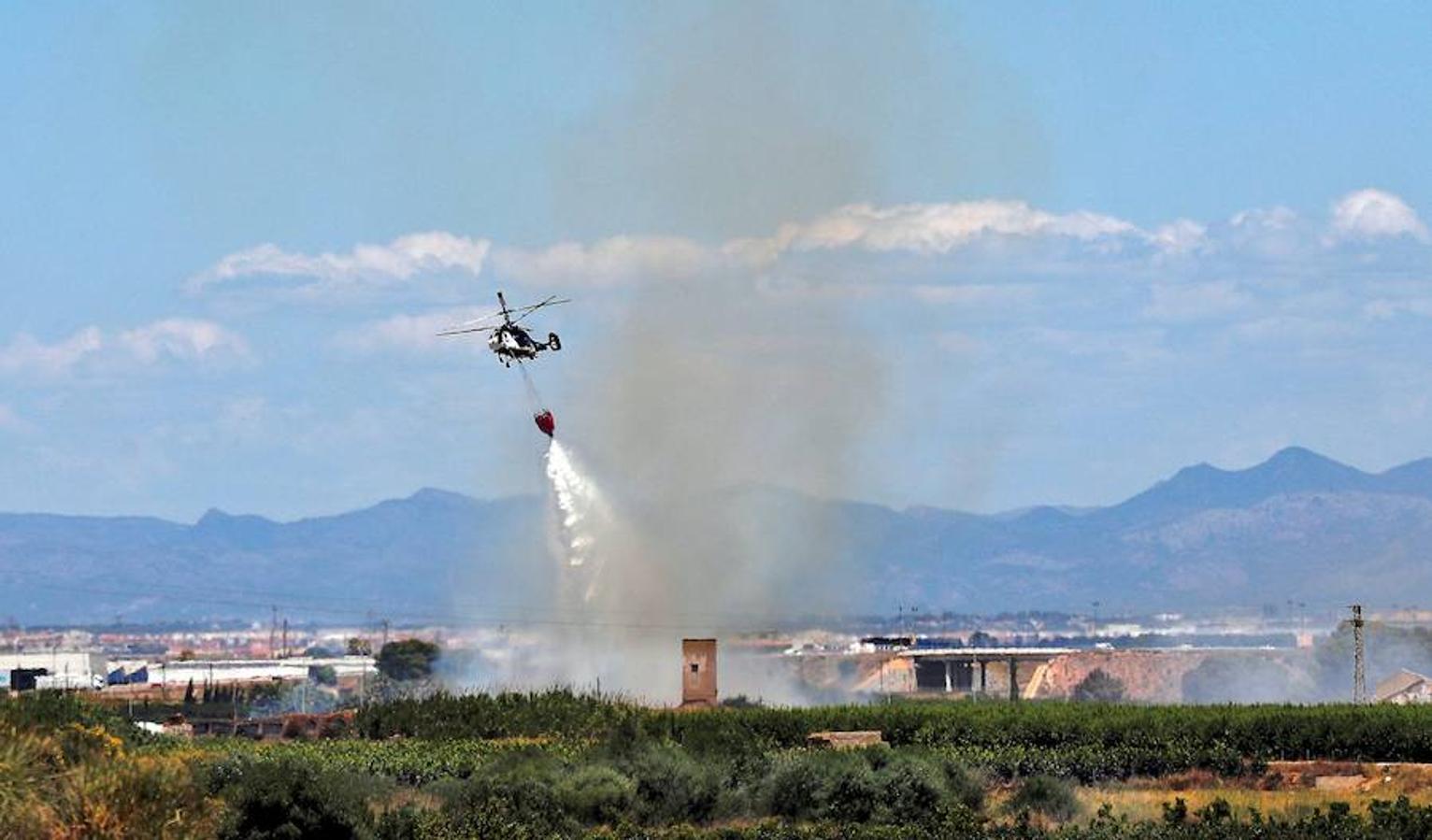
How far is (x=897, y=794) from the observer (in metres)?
55.2

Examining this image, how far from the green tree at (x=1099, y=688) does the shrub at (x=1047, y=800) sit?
78.2m

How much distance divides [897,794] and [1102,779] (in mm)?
11232

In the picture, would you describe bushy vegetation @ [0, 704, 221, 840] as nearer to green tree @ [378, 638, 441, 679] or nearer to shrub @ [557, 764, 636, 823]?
shrub @ [557, 764, 636, 823]

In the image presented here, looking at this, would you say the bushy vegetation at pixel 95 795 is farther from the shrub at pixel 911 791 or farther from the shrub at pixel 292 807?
the shrub at pixel 911 791

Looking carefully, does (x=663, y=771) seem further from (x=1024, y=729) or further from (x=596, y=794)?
(x=1024, y=729)

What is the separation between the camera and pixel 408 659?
18288cm

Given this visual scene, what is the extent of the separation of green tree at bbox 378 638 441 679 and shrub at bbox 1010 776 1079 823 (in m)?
116

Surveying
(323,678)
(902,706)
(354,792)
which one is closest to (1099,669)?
(323,678)

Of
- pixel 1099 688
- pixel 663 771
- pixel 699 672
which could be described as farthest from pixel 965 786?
pixel 1099 688

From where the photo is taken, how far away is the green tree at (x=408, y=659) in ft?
576

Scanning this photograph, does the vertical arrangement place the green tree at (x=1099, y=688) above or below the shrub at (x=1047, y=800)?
above

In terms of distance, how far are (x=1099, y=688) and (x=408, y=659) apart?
5943 centimetres

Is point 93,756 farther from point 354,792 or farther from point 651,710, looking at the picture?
point 651,710

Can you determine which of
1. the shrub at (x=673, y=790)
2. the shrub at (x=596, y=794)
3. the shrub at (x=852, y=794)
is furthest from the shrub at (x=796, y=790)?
the shrub at (x=596, y=794)
